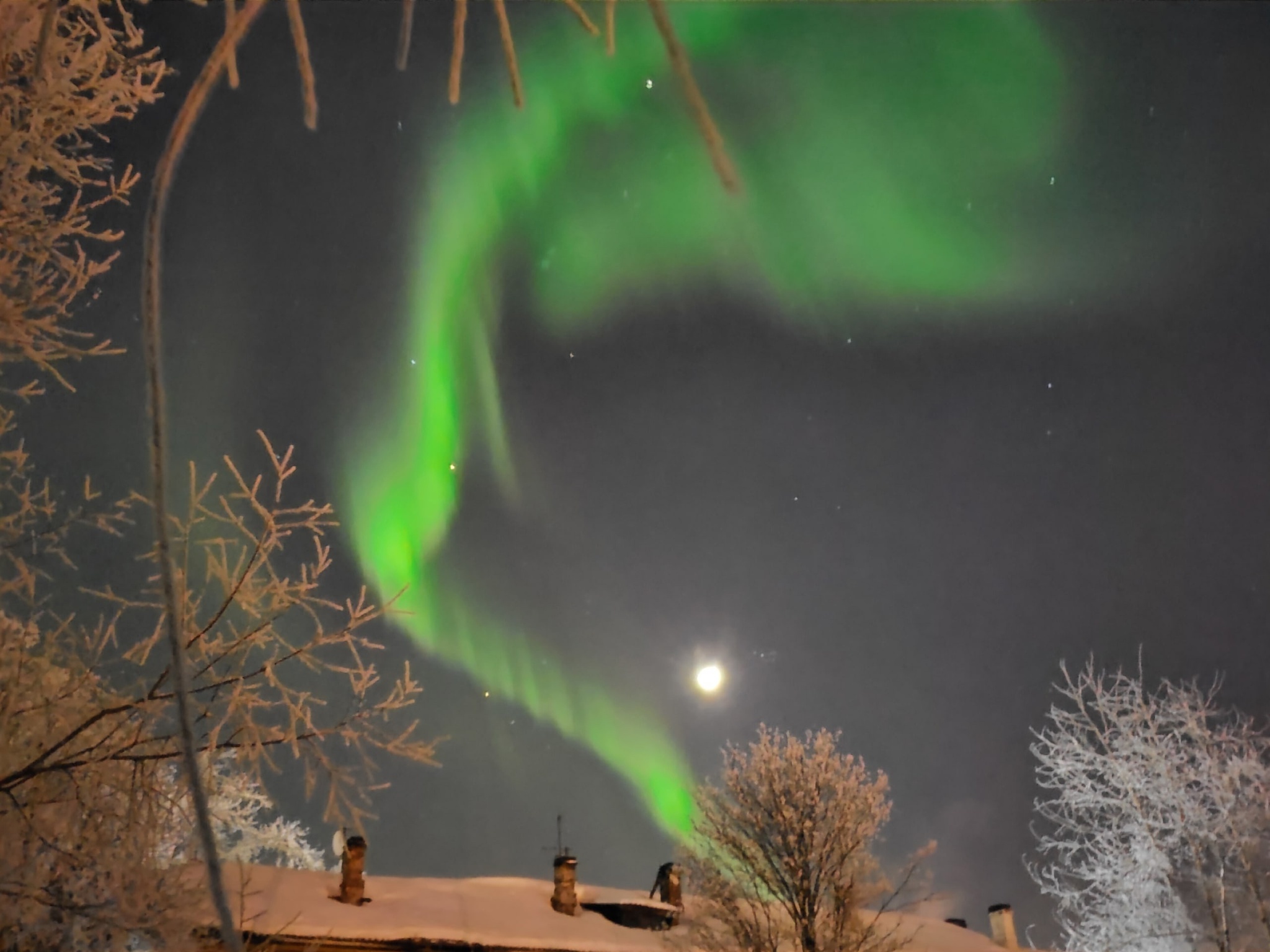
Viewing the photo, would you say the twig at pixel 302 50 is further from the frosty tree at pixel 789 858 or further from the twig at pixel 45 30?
the frosty tree at pixel 789 858

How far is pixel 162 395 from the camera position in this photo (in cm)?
116

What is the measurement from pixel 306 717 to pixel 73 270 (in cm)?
310

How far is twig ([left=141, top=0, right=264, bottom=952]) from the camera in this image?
112cm

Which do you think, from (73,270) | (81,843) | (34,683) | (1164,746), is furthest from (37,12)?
(1164,746)

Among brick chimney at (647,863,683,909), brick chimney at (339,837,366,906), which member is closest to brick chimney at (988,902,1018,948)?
brick chimney at (647,863,683,909)

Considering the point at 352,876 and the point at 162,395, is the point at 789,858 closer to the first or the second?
the point at 352,876

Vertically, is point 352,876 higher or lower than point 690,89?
lower

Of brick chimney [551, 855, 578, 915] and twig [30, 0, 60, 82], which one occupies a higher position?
twig [30, 0, 60, 82]

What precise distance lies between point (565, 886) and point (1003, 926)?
44.9ft

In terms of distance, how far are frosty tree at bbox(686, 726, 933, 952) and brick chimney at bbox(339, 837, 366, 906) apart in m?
6.10

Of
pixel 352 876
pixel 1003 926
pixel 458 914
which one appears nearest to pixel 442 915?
pixel 458 914

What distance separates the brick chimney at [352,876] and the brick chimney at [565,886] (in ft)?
16.4

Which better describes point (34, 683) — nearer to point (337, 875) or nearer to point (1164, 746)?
point (337, 875)

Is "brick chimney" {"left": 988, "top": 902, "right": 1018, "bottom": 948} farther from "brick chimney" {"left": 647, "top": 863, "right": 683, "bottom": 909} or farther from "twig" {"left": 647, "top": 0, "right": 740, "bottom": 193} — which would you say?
"twig" {"left": 647, "top": 0, "right": 740, "bottom": 193}
